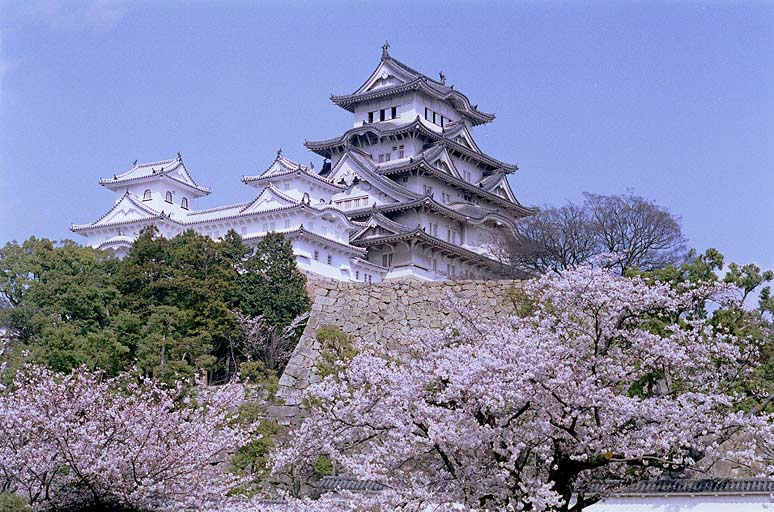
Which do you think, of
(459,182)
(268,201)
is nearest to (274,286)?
(268,201)

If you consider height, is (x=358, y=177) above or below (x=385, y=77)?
below

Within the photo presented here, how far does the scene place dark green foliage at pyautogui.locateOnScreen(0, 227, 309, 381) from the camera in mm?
20234

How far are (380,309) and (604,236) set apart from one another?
854cm

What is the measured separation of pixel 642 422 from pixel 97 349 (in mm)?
13071

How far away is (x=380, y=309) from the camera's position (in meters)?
21.5

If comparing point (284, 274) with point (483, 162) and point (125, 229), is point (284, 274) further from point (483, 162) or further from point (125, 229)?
point (483, 162)

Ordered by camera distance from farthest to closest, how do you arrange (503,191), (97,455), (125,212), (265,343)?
(503,191)
(125,212)
(265,343)
(97,455)

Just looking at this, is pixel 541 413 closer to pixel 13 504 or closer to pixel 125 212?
pixel 13 504

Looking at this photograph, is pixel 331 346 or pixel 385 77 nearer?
pixel 331 346

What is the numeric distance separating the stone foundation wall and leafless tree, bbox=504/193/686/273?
631 cm

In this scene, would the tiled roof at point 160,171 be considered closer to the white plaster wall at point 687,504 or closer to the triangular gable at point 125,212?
the triangular gable at point 125,212

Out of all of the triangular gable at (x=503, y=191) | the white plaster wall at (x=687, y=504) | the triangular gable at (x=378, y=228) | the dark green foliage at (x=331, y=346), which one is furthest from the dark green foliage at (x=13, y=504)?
the triangular gable at (x=503, y=191)

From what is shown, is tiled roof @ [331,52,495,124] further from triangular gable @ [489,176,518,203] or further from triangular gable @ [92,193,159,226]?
triangular gable @ [92,193,159,226]

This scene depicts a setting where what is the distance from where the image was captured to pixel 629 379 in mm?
9836
